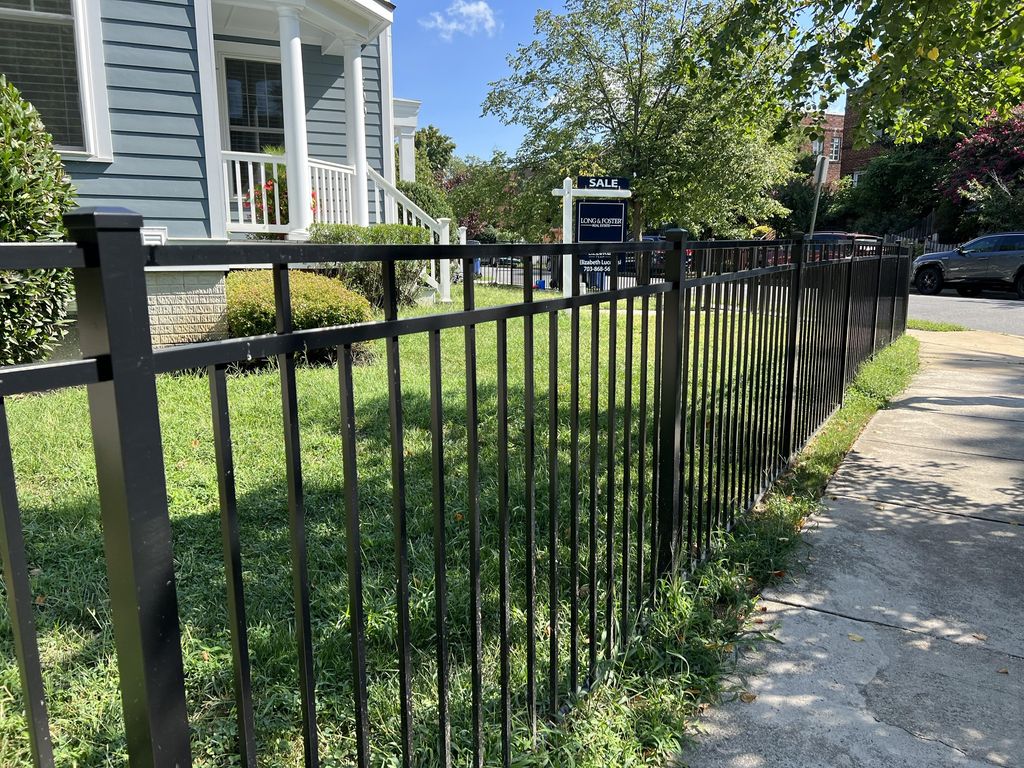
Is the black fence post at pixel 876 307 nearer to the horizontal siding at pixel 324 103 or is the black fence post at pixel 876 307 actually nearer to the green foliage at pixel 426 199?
the horizontal siding at pixel 324 103

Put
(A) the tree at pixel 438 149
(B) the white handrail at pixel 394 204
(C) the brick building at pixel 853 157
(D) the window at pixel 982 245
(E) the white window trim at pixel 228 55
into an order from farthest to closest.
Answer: (A) the tree at pixel 438 149, (C) the brick building at pixel 853 157, (D) the window at pixel 982 245, (B) the white handrail at pixel 394 204, (E) the white window trim at pixel 228 55

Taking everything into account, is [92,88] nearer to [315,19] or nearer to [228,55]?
[315,19]

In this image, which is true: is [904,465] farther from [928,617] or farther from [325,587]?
[325,587]

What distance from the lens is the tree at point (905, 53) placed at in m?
4.28

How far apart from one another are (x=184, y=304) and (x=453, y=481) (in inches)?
170

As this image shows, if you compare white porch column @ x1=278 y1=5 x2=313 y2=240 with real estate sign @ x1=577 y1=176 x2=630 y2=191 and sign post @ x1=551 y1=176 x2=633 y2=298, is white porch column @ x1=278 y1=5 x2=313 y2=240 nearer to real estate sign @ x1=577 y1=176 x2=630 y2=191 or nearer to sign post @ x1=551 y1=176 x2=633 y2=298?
sign post @ x1=551 y1=176 x2=633 y2=298

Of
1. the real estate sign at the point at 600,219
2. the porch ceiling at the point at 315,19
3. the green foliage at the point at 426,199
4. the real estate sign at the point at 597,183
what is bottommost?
the real estate sign at the point at 600,219

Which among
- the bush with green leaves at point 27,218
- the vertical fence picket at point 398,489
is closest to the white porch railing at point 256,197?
the bush with green leaves at point 27,218

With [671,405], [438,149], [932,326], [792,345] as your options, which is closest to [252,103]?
[792,345]

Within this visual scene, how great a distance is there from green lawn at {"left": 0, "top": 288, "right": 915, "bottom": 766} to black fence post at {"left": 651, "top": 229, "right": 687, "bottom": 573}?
259 mm

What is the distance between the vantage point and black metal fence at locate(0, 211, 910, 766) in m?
1.04

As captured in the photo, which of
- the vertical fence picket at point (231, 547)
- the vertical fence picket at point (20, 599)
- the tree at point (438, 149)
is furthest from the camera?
the tree at point (438, 149)

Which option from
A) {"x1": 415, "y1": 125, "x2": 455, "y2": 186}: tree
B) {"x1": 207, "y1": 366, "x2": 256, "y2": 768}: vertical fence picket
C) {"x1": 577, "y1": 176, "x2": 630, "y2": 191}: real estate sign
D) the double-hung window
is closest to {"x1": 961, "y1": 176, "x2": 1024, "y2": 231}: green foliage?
{"x1": 577, "y1": 176, "x2": 630, "y2": 191}: real estate sign

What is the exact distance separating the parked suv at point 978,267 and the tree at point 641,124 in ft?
18.2
